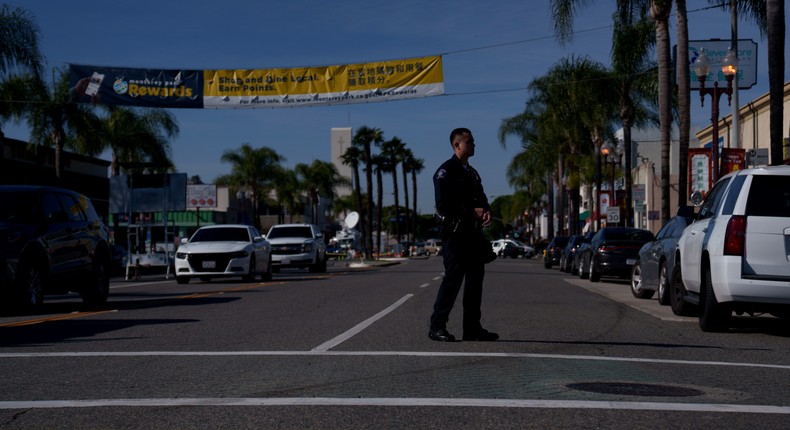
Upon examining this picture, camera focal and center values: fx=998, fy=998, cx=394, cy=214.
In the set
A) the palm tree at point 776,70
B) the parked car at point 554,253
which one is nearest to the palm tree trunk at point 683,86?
the palm tree at point 776,70

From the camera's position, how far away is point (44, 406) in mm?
6059

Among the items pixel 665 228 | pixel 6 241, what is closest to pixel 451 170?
pixel 6 241

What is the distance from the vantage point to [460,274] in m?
9.40

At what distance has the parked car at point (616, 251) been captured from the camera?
25922 mm

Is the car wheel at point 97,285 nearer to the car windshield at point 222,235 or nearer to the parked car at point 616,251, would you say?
the car windshield at point 222,235

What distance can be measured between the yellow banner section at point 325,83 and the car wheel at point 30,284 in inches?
679

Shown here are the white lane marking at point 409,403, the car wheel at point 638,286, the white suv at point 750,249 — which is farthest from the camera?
the car wheel at point 638,286

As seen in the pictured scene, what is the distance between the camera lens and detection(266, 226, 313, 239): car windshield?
115 ft

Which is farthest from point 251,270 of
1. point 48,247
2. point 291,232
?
point 48,247

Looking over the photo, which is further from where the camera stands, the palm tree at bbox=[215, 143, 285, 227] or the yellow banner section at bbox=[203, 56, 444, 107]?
the palm tree at bbox=[215, 143, 285, 227]

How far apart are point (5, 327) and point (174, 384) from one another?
5.23 meters

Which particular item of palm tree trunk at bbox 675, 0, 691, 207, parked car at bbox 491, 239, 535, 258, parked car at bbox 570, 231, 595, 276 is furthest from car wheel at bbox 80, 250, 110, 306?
parked car at bbox 491, 239, 535, 258

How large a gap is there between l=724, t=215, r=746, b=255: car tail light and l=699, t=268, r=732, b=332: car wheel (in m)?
0.63

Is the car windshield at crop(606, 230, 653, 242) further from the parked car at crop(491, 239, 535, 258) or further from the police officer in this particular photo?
the parked car at crop(491, 239, 535, 258)
